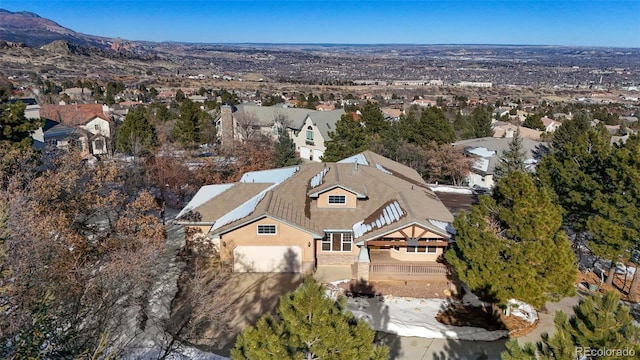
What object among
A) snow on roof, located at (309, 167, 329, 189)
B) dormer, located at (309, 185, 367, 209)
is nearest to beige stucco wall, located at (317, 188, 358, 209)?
dormer, located at (309, 185, 367, 209)

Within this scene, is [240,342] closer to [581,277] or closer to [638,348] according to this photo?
[638,348]

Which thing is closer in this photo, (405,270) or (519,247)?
(519,247)

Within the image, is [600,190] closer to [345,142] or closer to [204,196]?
[204,196]

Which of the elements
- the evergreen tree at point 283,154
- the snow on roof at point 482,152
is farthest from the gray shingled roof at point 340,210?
the snow on roof at point 482,152

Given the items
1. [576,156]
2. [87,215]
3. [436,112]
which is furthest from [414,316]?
[436,112]

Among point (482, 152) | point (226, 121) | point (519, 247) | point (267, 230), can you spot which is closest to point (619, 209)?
point (519, 247)

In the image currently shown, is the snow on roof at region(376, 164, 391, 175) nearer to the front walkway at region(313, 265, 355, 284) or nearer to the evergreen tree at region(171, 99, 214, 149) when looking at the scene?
the front walkway at region(313, 265, 355, 284)
